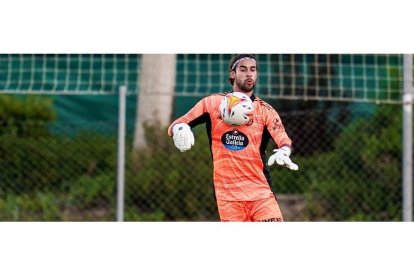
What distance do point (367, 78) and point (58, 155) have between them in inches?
119

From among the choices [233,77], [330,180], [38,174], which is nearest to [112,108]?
[38,174]

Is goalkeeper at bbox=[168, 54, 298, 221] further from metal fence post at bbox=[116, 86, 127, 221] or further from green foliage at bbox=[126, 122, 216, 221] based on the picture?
green foliage at bbox=[126, 122, 216, 221]

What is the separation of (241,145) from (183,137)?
1.01 feet

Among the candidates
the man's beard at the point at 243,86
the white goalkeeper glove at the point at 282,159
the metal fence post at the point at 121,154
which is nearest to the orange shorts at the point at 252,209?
the white goalkeeper glove at the point at 282,159

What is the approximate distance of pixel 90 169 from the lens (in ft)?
28.8

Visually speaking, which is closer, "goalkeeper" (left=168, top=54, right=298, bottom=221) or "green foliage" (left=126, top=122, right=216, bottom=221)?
"goalkeeper" (left=168, top=54, right=298, bottom=221)

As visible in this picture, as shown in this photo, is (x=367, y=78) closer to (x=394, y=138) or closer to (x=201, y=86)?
(x=394, y=138)

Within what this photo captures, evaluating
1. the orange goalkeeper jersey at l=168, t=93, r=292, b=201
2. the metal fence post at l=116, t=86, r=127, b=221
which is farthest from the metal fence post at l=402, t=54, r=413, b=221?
the orange goalkeeper jersey at l=168, t=93, r=292, b=201

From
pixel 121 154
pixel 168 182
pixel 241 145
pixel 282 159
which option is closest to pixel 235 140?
pixel 241 145

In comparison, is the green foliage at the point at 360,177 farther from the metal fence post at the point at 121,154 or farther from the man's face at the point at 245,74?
the man's face at the point at 245,74

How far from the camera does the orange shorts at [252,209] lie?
4738 millimetres

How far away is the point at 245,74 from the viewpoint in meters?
4.67

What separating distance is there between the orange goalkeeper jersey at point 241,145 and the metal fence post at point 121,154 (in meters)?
3.17

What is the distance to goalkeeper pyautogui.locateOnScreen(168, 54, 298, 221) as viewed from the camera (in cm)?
467
